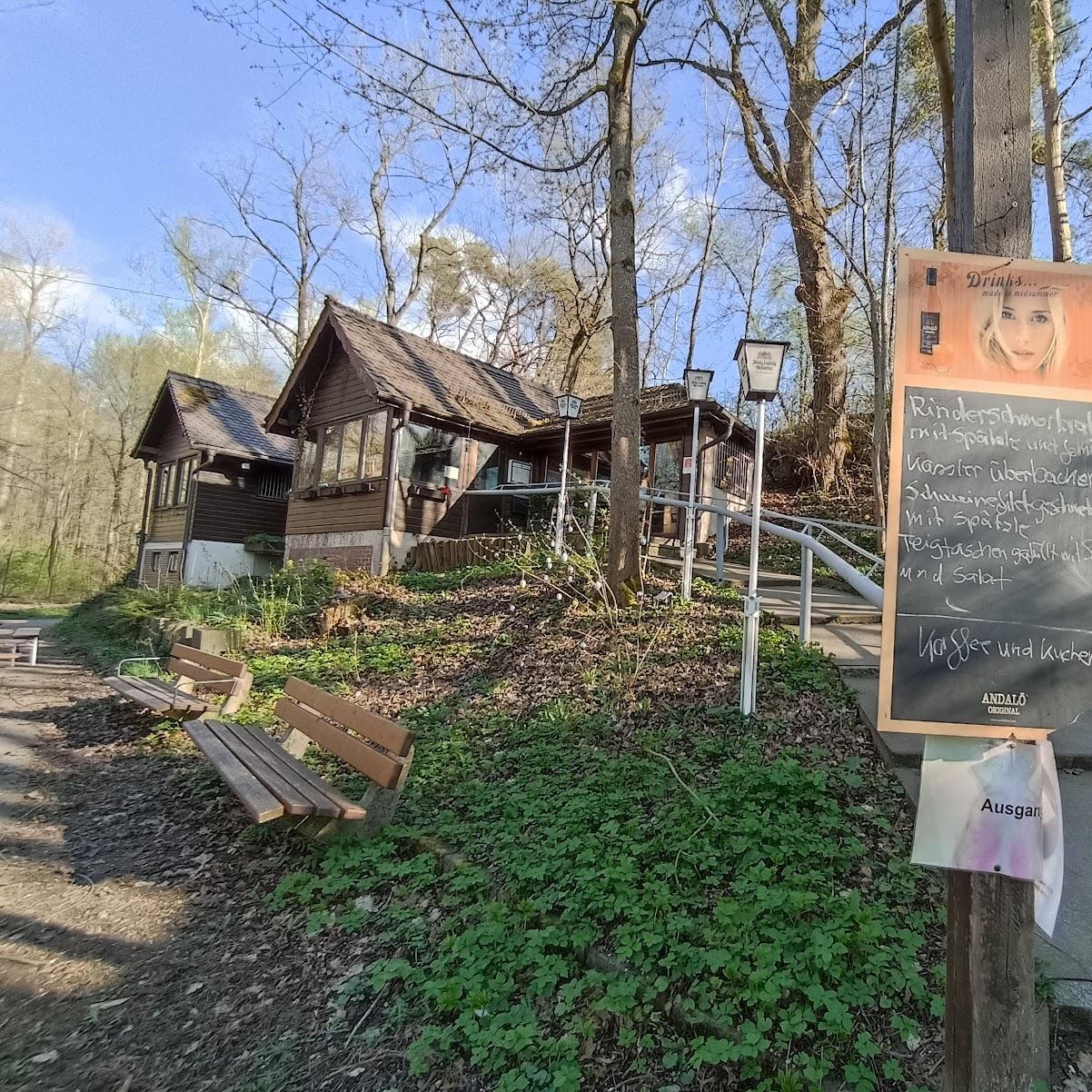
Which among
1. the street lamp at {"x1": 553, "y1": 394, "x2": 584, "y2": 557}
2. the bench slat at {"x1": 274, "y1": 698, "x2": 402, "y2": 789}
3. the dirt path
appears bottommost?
the dirt path

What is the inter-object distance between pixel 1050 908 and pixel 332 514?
15276 mm

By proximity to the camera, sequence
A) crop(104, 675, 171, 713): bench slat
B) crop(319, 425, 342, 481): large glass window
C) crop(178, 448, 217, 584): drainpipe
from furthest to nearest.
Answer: crop(178, 448, 217, 584): drainpipe, crop(319, 425, 342, 481): large glass window, crop(104, 675, 171, 713): bench slat

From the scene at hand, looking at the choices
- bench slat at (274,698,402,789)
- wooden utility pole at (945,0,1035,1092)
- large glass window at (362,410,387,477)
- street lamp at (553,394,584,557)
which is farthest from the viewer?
large glass window at (362,410,387,477)

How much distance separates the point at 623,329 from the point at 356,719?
17.9 feet

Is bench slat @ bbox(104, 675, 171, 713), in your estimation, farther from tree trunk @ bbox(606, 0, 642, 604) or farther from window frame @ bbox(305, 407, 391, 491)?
window frame @ bbox(305, 407, 391, 491)

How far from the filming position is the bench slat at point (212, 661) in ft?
24.1

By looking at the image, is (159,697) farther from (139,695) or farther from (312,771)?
(312,771)

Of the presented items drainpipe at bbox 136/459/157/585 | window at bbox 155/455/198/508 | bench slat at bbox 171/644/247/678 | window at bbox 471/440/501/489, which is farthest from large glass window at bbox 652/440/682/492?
drainpipe at bbox 136/459/157/585

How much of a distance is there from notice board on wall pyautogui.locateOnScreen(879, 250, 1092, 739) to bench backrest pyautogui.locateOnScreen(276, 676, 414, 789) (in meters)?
2.86

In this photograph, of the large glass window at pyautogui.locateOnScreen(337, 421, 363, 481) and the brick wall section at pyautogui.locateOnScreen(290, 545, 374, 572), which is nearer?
the brick wall section at pyautogui.locateOnScreen(290, 545, 374, 572)

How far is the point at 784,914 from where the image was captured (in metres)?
2.76

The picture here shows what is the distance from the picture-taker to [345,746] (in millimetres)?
4465

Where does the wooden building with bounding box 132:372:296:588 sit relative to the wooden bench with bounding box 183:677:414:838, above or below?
above

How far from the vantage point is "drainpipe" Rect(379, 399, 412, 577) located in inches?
547
